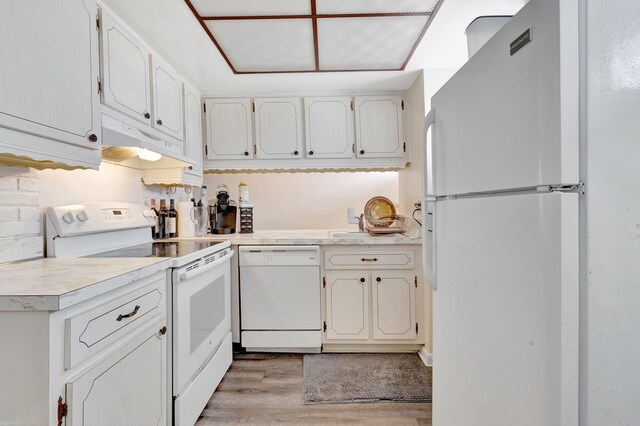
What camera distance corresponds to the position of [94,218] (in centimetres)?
154

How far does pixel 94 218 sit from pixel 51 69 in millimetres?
720

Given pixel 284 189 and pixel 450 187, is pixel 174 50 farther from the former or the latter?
pixel 450 187

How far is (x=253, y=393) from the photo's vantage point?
182 centimetres

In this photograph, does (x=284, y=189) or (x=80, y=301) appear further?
(x=284, y=189)

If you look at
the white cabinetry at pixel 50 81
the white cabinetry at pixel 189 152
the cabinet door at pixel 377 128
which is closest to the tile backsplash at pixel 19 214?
the white cabinetry at pixel 50 81

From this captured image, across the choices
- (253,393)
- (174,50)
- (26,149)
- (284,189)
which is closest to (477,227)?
(26,149)

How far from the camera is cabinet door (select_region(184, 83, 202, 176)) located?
2.29 meters

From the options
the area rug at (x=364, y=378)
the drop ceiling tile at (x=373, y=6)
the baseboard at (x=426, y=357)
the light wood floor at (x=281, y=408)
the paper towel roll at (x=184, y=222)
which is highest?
the drop ceiling tile at (x=373, y=6)

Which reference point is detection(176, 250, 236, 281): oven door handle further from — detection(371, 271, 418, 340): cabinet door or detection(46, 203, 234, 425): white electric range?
detection(371, 271, 418, 340): cabinet door

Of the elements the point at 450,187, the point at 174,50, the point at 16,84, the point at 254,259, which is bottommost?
the point at 254,259

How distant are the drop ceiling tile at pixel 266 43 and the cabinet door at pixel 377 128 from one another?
0.62 meters

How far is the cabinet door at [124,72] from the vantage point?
4.74ft

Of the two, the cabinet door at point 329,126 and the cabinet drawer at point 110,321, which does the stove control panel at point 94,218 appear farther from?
the cabinet door at point 329,126

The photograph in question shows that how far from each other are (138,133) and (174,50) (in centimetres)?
62
